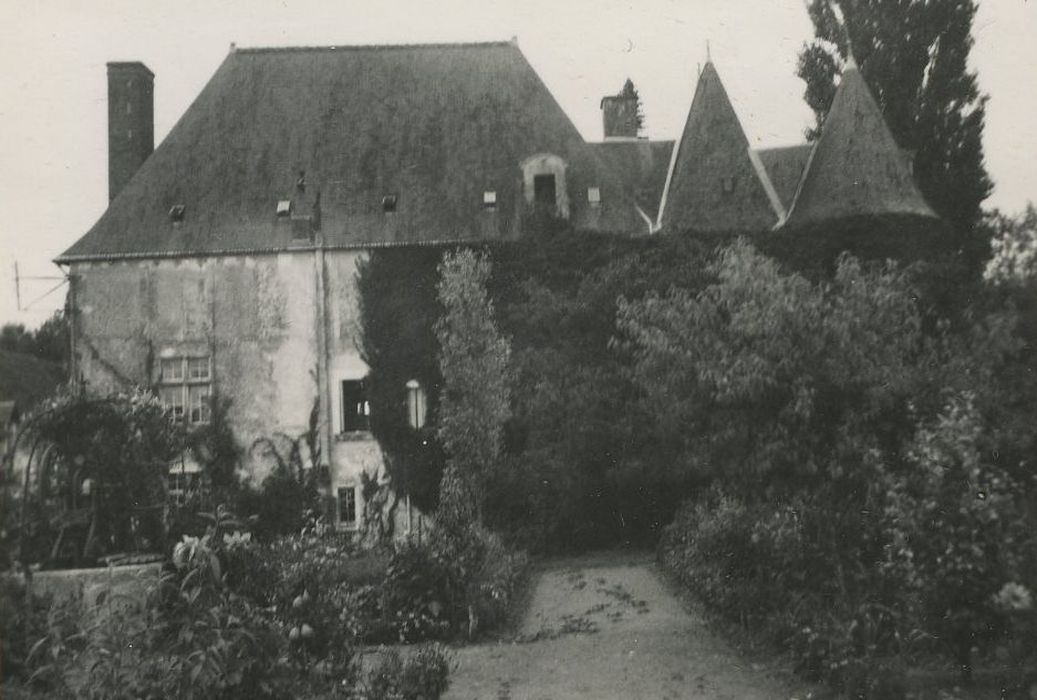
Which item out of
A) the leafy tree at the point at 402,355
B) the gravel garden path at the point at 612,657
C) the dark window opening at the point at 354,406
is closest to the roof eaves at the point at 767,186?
the leafy tree at the point at 402,355

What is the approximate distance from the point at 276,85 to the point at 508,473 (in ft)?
37.2

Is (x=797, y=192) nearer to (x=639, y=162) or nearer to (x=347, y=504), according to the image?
(x=639, y=162)

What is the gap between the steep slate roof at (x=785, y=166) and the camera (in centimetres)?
2078

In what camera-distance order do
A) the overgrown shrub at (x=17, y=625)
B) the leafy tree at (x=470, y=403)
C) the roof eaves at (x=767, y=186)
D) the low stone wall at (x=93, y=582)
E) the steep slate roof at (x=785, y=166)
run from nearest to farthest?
the overgrown shrub at (x=17, y=625), the low stone wall at (x=93, y=582), the leafy tree at (x=470, y=403), the roof eaves at (x=767, y=186), the steep slate roof at (x=785, y=166)

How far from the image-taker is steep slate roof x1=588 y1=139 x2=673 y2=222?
22.3 metres

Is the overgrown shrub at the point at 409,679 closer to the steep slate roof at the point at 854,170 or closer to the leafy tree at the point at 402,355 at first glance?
the leafy tree at the point at 402,355

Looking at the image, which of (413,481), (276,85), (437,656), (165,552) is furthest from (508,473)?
(276,85)

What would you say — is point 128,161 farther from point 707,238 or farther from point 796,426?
point 796,426

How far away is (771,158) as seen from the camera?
2223 cm

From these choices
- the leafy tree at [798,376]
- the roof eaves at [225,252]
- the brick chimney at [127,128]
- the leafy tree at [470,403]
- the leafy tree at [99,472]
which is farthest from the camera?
the brick chimney at [127,128]

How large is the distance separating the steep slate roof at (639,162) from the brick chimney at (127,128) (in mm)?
9726

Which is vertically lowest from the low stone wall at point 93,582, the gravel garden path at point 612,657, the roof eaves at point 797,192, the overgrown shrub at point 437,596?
the gravel garden path at point 612,657

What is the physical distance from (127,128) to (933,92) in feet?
55.6

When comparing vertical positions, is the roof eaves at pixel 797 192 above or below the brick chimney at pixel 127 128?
below
